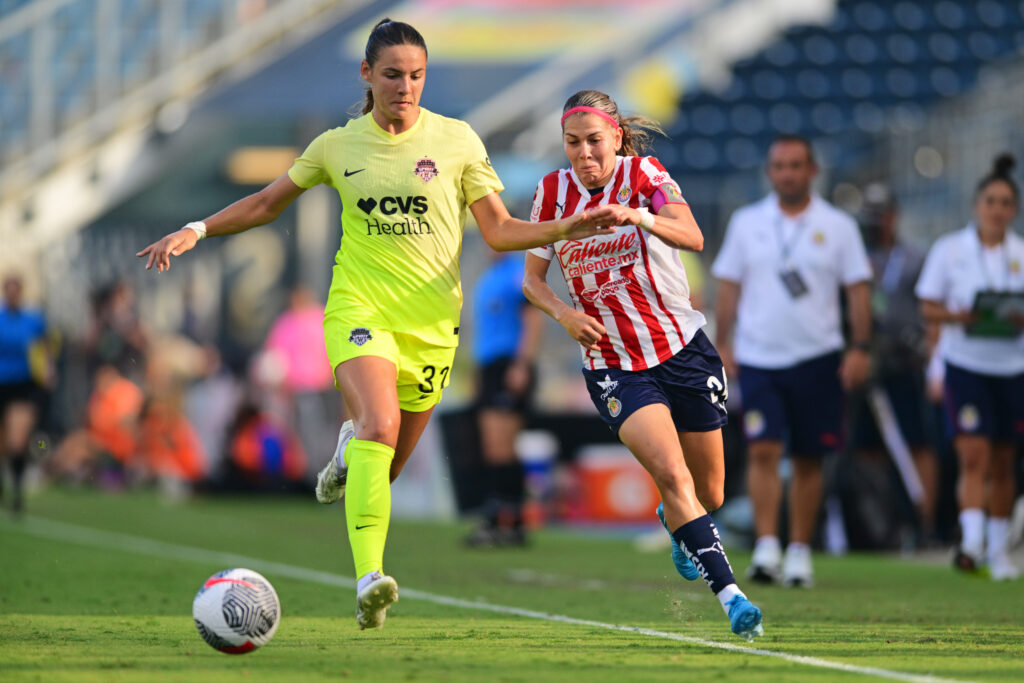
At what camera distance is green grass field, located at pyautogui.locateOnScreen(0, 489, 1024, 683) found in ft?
15.7

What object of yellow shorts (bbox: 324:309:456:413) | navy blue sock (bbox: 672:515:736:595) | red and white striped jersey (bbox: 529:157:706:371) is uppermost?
red and white striped jersey (bbox: 529:157:706:371)

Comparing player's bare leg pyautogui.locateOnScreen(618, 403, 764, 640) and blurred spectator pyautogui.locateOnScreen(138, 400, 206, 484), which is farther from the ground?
blurred spectator pyautogui.locateOnScreen(138, 400, 206, 484)

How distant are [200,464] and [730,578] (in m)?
14.8

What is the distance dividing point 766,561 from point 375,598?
12.1ft

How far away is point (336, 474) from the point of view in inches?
251

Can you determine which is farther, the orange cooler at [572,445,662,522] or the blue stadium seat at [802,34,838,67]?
the blue stadium seat at [802,34,838,67]

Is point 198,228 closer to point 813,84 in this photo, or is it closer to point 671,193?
point 671,193

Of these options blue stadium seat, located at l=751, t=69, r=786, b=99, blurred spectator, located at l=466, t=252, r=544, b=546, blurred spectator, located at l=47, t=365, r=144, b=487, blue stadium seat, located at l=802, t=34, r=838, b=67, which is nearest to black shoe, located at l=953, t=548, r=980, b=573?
blurred spectator, located at l=466, t=252, r=544, b=546

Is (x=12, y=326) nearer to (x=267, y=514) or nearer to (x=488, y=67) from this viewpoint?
(x=267, y=514)

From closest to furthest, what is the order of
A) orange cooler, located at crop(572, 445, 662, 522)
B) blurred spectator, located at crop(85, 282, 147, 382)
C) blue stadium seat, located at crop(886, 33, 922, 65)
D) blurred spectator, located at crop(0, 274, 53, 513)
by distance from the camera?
orange cooler, located at crop(572, 445, 662, 522) < blurred spectator, located at crop(0, 274, 53, 513) < blurred spectator, located at crop(85, 282, 147, 382) < blue stadium seat, located at crop(886, 33, 922, 65)

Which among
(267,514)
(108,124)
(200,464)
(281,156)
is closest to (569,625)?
(267,514)

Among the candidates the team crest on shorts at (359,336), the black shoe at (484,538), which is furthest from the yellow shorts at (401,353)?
the black shoe at (484,538)

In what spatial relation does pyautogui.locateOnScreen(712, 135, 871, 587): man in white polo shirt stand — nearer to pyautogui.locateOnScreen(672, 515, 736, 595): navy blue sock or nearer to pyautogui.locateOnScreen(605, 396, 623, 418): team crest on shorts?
pyautogui.locateOnScreen(605, 396, 623, 418): team crest on shorts

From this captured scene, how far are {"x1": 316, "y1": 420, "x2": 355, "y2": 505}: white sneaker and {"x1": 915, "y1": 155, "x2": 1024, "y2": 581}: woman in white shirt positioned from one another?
4.33 meters
